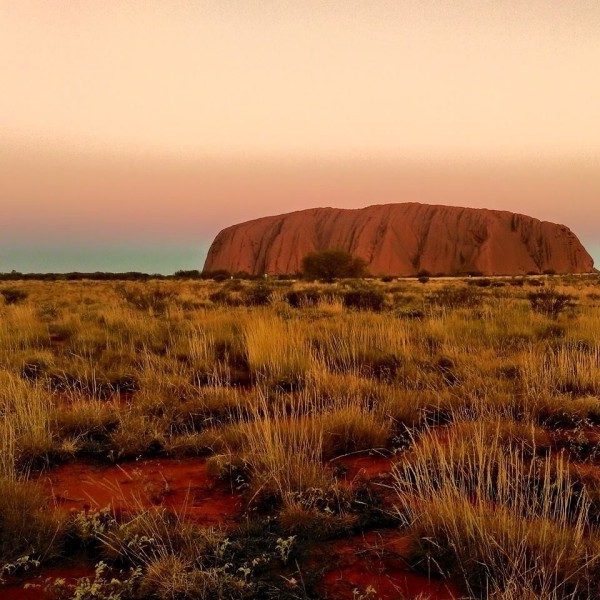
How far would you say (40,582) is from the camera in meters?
2.34

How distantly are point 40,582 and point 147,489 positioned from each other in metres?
1.01

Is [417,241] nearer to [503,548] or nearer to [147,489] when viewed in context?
[147,489]

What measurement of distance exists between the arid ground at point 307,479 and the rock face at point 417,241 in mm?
98368

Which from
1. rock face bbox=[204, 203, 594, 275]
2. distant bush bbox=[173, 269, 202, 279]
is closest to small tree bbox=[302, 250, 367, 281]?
distant bush bbox=[173, 269, 202, 279]

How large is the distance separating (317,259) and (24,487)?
55621mm

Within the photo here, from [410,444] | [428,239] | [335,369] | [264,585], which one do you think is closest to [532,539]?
[264,585]

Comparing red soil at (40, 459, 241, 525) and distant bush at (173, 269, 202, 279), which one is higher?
red soil at (40, 459, 241, 525)

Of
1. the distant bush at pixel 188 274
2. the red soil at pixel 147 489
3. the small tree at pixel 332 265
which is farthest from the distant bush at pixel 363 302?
the distant bush at pixel 188 274

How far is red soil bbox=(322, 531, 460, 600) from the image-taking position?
7.19ft

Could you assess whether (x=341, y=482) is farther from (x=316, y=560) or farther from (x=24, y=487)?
(x=24, y=487)

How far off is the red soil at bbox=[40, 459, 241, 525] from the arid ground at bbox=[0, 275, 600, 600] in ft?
0.06

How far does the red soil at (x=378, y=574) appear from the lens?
2.19 m

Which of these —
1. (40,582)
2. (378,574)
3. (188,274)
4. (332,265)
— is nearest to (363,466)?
(378,574)

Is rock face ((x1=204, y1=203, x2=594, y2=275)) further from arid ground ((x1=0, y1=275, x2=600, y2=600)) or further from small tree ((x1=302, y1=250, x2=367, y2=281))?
arid ground ((x1=0, y1=275, x2=600, y2=600))
